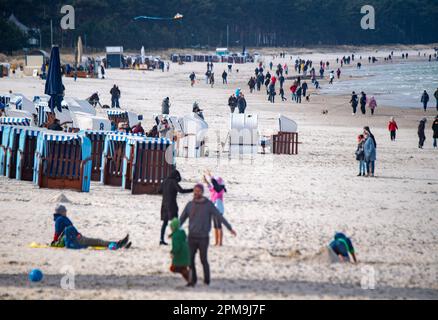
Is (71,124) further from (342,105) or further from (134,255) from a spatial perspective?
(342,105)

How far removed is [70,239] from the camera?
39.2ft

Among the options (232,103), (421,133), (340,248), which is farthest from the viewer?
(232,103)

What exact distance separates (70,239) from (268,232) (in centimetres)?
293

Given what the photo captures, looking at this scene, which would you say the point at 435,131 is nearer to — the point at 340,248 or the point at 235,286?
the point at 340,248

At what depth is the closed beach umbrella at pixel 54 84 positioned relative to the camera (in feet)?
72.2

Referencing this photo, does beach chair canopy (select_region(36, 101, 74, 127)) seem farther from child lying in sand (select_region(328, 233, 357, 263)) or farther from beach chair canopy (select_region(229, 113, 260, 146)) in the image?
child lying in sand (select_region(328, 233, 357, 263))

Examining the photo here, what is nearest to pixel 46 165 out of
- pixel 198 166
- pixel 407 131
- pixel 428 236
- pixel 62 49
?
pixel 198 166

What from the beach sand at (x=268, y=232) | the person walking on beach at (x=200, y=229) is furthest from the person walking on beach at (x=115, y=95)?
the person walking on beach at (x=200, y=229)

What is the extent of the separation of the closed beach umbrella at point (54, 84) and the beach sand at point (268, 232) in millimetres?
3326

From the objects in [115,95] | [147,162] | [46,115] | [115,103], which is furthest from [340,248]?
[115,103]

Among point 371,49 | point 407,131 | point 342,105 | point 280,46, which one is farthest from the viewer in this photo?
point 371,49

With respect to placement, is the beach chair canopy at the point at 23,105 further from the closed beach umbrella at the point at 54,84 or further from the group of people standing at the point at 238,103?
the group of people standing at the point at 238,103

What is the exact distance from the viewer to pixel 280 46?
151500 mm
